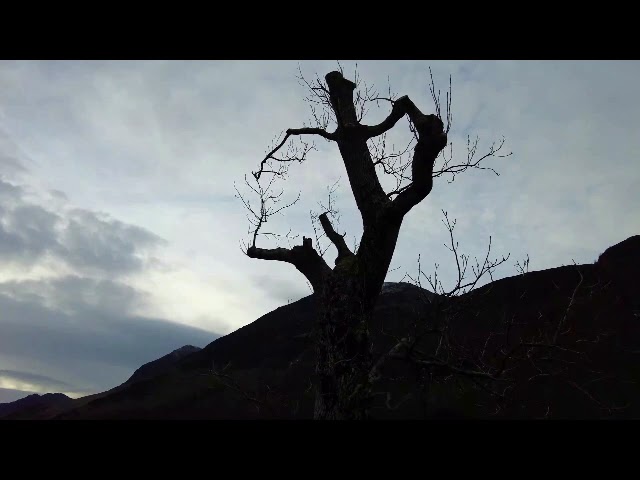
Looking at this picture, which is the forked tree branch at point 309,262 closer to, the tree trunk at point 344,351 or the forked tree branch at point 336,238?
the forked tree branch at point 336,238

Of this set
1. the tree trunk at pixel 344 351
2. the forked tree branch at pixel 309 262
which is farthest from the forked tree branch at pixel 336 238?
the tree trunk at pixel 344 351

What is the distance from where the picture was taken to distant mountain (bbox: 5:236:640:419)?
48.2ft

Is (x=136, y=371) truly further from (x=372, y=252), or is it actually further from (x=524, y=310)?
(x=372, y=252)

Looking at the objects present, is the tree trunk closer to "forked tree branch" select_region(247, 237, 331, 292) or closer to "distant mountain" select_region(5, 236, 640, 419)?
"forked tree branch" select_region(247, 237, 331, 292)

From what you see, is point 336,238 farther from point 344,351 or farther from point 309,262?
point 344,351

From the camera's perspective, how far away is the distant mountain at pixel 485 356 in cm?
1470

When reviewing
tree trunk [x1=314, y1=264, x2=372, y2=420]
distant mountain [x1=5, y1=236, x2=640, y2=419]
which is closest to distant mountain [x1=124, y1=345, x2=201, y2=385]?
distant mountain [x1=5, y1=236, x2=640, y2=419]

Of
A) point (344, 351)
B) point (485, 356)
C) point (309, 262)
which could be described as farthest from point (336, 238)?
point (485, 356)

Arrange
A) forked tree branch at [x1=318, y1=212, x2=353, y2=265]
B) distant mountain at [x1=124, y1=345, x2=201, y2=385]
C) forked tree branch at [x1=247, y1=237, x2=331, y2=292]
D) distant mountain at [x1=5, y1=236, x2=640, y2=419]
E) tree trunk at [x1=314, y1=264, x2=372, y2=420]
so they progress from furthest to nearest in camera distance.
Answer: distant mountain at [x1=124, y1=345, x2=201, y2=385] < distant mountain at [x1=5, y1=236, x2=640, y2=419] < forked tree branch at [x1=318, y1=212, x2=353, y2=265] < forked tree branch at [x1=247, y1=237, x2=331, y2=292] < tree trunk at [x1=314, y1=264, x2=372, y2=420]

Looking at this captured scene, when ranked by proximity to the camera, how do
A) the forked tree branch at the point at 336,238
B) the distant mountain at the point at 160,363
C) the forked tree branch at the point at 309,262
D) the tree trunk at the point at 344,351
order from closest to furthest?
the tree trunk at the point at 344,351, the forked tree branch at the point at 309,262, the forked tree branch at the point at 336,238, the distant mountain at the point at 160,363

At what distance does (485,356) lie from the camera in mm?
11906

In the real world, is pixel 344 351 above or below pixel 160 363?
below
